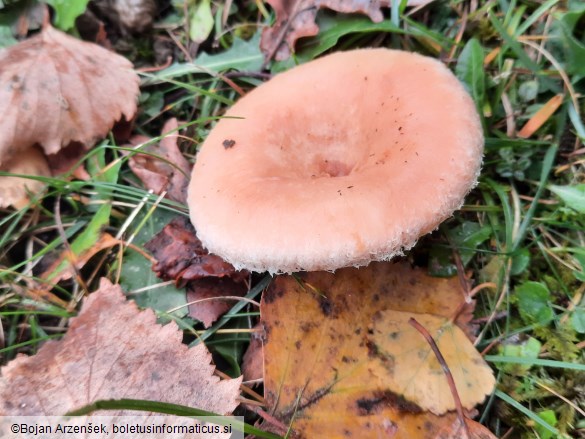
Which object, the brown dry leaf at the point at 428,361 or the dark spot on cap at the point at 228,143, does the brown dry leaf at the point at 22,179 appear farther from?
the brown dry leaf at the point at 428,361

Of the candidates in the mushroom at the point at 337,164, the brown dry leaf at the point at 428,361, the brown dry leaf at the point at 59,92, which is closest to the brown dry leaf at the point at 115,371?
the mushroom at the point at 337,164

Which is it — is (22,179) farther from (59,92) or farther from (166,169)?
(166,169)

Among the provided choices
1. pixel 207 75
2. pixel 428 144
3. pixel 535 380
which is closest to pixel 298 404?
pixel 535 380

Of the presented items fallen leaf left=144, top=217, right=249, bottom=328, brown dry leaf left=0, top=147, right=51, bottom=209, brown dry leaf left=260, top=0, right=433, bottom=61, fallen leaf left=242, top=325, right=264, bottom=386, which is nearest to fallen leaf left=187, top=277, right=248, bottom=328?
fallen leaf left=144, top=217, right=249, bottom=328

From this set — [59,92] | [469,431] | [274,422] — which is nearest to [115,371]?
[274,422]

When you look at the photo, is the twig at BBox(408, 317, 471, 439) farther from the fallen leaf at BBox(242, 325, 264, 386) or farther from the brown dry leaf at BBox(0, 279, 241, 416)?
the brown dry leaf at BBox(0, 279, 241, 416)

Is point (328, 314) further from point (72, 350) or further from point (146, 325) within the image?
point (72, 350)
